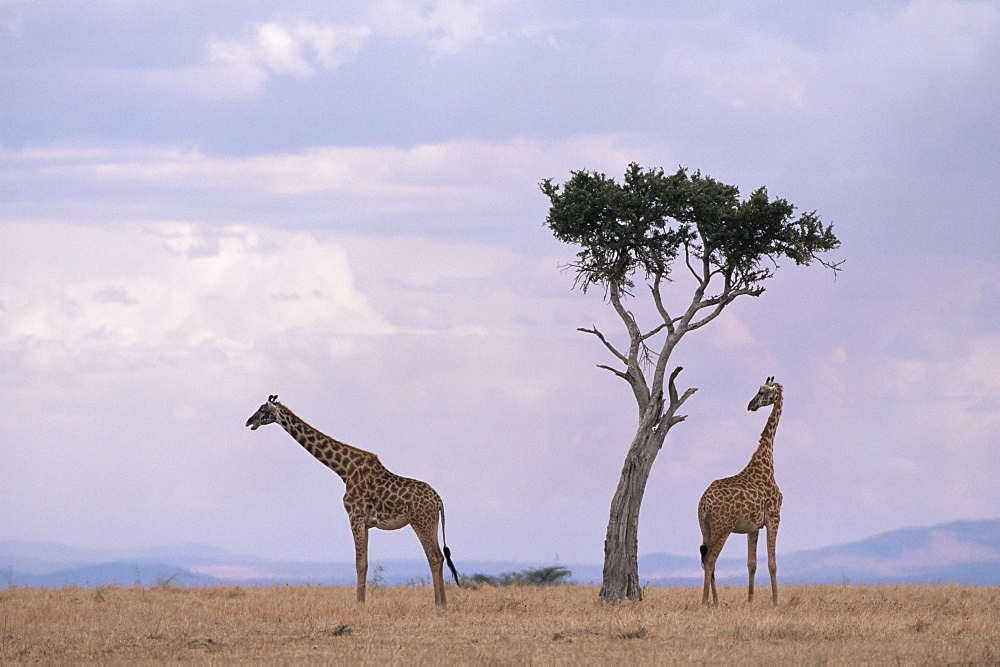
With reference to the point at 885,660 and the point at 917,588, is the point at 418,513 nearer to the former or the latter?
the point at 885,660

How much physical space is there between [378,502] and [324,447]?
68.5 inches

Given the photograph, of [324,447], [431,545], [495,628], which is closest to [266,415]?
[324,447]

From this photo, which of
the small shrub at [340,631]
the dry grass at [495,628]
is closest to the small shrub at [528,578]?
the dry grass at [495,628]

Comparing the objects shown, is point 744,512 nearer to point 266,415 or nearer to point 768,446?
point 768,446

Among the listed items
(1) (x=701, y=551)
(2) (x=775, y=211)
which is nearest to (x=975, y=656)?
(1) (x=701, y=551)

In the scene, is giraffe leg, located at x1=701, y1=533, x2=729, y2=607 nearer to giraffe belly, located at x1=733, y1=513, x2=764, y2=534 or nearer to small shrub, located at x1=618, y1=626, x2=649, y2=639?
giraffe belly, located at x1=733, y1=513, x2=764, y2=534

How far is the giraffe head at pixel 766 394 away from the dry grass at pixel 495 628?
3.93 meters

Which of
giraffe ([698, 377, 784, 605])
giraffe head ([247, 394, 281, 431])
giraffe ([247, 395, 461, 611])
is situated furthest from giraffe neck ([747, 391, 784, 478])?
giraffe head ([247, 394, 281, 431])

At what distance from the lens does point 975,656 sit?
15.6m

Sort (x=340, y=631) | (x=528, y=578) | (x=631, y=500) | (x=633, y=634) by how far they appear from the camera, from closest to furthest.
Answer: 1. (x=633, y=634)
2. (x=340, y=631)
3. (x=631, y=500)
4. (x=528, y=578)

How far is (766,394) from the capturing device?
25.9m

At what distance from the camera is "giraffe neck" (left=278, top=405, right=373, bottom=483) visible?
76.7 feet

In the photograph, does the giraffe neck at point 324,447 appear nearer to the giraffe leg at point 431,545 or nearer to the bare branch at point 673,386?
the giraffe leg at point 431,545

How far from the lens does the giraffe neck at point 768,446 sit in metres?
24.2
